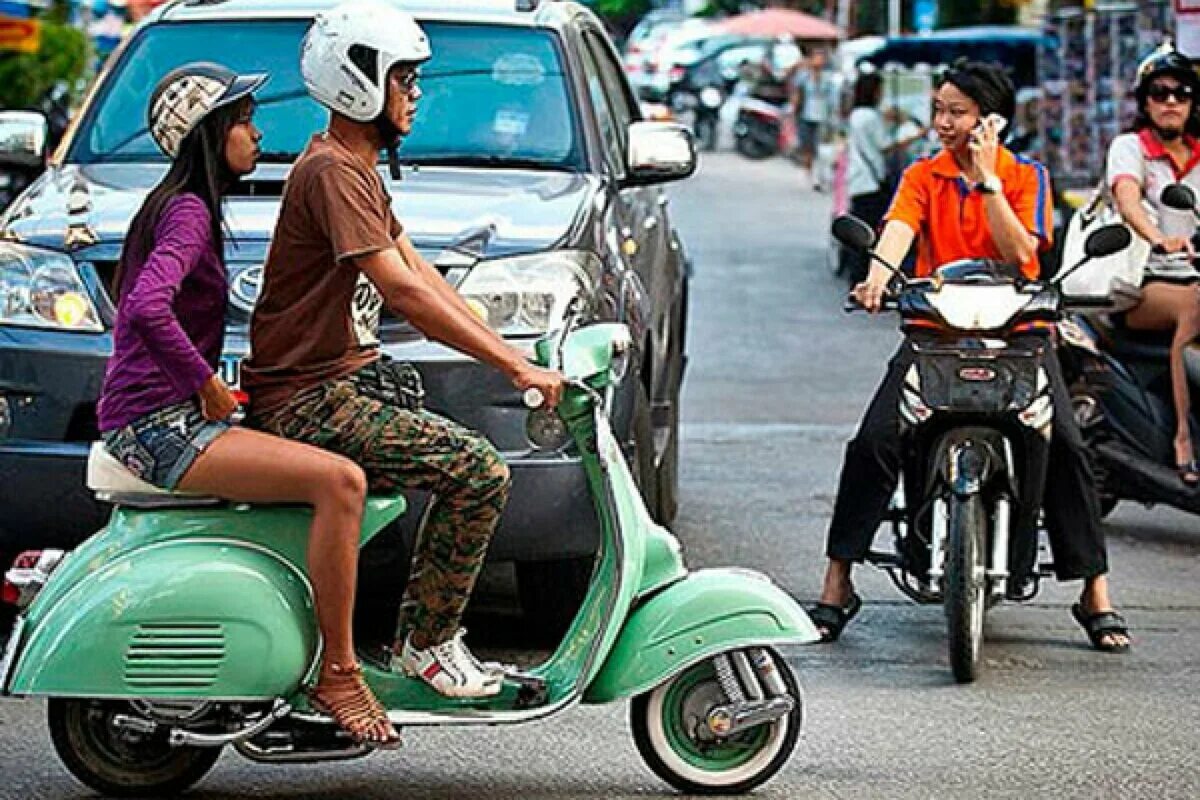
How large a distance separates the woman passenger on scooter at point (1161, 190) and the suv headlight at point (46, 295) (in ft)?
13.1

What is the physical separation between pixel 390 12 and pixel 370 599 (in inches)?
115

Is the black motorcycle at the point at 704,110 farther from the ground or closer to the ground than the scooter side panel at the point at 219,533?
closer to the ground

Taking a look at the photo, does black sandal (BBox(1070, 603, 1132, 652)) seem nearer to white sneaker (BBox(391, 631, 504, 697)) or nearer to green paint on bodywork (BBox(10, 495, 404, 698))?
white sneaker (BBox(391, 631, 504, 697))

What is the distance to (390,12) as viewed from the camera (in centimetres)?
632

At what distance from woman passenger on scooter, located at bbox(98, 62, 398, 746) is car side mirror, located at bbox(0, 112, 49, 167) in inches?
111

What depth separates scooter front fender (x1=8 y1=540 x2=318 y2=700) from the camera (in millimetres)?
6195

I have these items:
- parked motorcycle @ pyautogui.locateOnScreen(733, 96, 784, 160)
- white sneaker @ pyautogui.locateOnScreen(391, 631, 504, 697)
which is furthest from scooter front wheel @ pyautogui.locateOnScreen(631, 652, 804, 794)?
parked motorcycle @ pyautogui.locateOnScreen(733, 96, 784, 160)

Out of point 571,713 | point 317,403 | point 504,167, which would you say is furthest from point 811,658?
point 317,403

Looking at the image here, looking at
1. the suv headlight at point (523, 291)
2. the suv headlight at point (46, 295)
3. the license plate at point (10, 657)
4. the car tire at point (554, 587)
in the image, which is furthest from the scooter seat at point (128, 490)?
the car tire at point (554, 587)

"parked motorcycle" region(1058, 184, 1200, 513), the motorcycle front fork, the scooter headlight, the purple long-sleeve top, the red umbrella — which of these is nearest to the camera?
the purple long-sleeve top

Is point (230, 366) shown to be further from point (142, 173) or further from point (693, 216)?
point (693, 216)

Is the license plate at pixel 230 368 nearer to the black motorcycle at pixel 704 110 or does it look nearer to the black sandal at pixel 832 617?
the black sandal at pixel 832 617

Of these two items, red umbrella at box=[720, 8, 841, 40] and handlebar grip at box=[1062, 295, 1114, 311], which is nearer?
handlebar grip at box=[1062, 295, 1114, 311]

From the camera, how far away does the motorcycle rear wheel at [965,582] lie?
775cm
